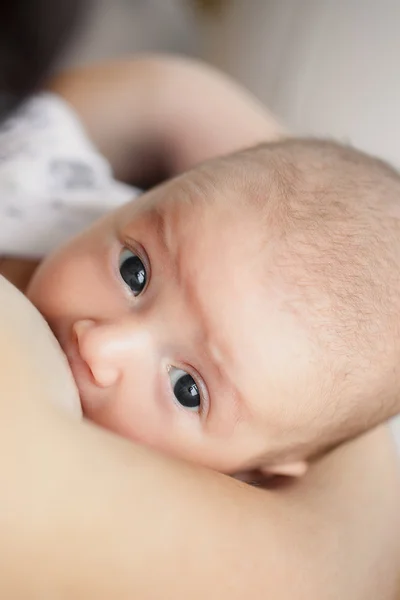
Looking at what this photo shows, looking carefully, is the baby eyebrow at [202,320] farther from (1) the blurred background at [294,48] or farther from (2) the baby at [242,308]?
(1) the blurred background at [294,48]

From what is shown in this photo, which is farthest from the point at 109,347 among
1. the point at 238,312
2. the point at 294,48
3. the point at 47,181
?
the point at 294,48

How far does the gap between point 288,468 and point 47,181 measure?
1.72 feet

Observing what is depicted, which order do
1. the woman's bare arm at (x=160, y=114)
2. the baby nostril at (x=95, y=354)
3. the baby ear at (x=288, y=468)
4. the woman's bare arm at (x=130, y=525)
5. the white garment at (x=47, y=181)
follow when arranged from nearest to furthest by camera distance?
the woman's bare arm at (x=130, y=525), the baby nostril at (x=95, y=354), the baby ear at (x=288, y=468), the white garment at (x=47, y=181), the woman's bare arm at (x=160, y=114)

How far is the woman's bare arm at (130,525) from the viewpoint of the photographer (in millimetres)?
438

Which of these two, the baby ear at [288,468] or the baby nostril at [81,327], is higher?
the baby nostril at [81,327]

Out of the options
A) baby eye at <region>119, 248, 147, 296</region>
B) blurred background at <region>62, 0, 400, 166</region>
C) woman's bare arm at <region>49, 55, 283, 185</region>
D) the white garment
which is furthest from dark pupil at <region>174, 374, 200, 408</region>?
blurred background at <region>62, 0, 400, 166</region>

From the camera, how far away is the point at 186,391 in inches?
28.8

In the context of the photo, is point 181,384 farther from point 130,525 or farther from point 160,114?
point 160,114

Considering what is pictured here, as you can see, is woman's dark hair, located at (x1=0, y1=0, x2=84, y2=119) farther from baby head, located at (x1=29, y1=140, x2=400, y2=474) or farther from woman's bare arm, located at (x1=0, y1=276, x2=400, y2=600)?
woman's bare arm, located at (x1=0, y1=276, x2=400, y2=600)

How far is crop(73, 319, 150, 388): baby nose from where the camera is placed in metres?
0.67

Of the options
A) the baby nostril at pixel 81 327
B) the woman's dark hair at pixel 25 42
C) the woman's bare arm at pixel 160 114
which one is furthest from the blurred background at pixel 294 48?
the baby nostril at pixel 81 327

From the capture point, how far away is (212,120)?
1189 mm

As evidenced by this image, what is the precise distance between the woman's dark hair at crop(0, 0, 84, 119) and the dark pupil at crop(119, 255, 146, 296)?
437mm

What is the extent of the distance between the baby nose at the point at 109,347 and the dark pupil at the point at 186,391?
54mm
